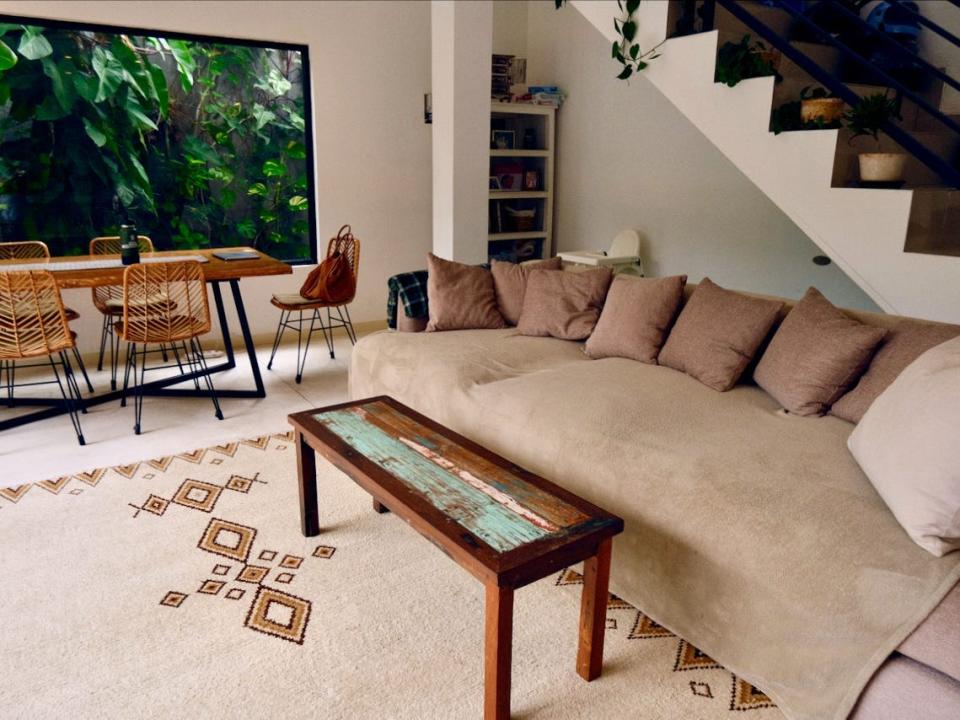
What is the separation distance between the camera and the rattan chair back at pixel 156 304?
11.2ft

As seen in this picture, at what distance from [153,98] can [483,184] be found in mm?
2372

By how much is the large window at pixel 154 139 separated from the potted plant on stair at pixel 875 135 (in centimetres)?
381

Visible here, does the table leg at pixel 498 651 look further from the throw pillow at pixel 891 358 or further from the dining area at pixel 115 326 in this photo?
the dining area at pixel 115 326

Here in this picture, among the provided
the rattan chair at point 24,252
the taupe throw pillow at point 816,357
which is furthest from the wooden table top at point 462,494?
the rattan chair at point 24,252

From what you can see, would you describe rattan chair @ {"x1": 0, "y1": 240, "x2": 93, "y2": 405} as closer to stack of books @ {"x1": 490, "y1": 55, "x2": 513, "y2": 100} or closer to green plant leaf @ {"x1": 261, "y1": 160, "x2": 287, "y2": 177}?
green plant leaf @ {"x1": 261, "y1": 160, "x2": 287, "y2": 177}

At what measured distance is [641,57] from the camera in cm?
342

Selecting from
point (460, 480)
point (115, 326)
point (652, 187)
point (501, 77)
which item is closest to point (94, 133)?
point (115, 326)

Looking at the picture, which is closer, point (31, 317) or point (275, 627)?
point (275, 627)

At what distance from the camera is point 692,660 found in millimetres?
1971

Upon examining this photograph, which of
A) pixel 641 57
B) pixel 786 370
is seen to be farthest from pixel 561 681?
pixel 641 57

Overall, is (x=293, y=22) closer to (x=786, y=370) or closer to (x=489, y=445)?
(x=489, y=445)

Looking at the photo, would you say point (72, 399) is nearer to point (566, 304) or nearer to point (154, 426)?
point (154, 426)

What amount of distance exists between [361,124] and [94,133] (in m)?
1.77

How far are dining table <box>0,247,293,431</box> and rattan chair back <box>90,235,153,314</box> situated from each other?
0.65ft
